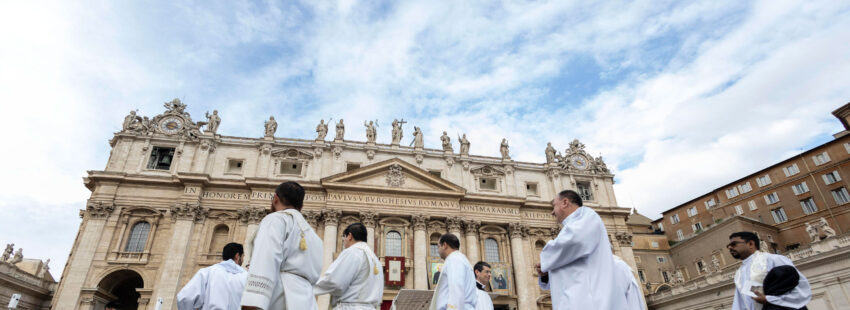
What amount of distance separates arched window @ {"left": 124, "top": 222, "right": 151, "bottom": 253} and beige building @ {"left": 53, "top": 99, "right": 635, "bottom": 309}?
0.06m

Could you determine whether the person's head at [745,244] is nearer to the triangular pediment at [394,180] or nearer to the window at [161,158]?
the triangular pediment at [394,180]

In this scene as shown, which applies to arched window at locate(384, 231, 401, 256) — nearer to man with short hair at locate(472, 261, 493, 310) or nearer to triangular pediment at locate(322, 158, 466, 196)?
triangular pediment at locate(322, 158, 466, 196)

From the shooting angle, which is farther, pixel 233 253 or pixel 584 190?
pixel 584 190

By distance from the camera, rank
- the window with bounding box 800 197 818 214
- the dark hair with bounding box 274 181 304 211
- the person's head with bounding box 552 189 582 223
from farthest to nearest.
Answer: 1. the window with bounding box 800 197 818 214
2. the person's head with bounding box 552 189 582 223
3. the dark hair with bounding box 274 181 304 211

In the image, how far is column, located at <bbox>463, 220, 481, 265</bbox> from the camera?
29.7 metres

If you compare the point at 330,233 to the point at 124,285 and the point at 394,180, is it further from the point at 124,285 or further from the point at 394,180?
the point at 124,285

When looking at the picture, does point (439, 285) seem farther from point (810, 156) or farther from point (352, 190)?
point (810, 156)

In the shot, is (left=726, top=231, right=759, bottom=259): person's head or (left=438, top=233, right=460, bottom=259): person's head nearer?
(left=726, top=231, right=759, bottom=259): person's head

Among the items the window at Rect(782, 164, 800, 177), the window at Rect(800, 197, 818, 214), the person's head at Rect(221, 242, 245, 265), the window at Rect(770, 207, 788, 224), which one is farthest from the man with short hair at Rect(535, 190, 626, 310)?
the window at Rect(782, 164, 800, 177)

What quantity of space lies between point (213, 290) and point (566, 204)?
510cm

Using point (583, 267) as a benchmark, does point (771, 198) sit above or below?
above

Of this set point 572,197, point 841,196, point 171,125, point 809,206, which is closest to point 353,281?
point 572,197

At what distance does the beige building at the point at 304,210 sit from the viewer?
86.0 ft

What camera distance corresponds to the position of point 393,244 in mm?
29406
